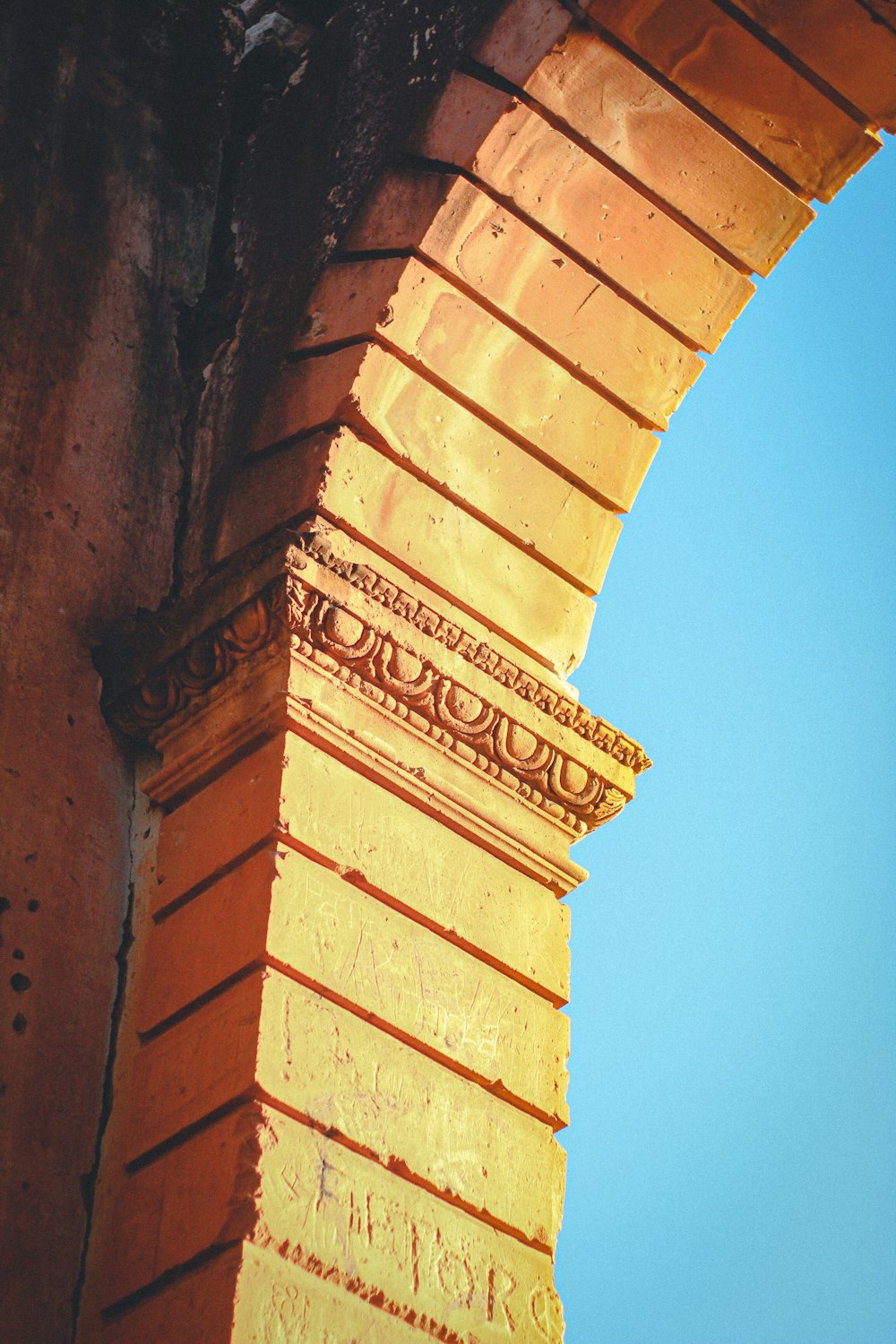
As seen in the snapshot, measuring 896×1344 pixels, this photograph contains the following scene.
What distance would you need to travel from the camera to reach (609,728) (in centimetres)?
351

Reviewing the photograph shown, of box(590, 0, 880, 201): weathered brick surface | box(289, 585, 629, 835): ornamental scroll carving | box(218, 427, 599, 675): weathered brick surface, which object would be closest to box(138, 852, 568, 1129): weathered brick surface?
box(289, 585, 629, 835): ornamental scroll carving

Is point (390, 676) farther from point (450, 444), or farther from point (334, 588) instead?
point (450, 444)

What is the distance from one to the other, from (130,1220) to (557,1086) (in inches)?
34.2

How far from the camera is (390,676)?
10.4ft

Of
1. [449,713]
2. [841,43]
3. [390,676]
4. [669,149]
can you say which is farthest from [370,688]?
[841,43]

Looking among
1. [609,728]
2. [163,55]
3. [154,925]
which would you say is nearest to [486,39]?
[163,55]

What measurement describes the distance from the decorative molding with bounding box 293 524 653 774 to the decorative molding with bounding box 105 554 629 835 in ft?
0.25

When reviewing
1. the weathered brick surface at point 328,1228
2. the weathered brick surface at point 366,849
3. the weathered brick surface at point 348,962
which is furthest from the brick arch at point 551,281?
the weathered brick surface at point 328,1228

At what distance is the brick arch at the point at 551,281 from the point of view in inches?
133

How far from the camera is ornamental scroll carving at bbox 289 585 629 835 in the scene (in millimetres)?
3078

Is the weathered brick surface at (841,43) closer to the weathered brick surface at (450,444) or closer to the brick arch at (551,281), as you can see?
the brick arch at (551,281)

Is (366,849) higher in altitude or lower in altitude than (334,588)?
lower

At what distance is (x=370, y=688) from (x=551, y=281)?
1086mm

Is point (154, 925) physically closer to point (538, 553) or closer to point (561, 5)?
point (538, 553)
